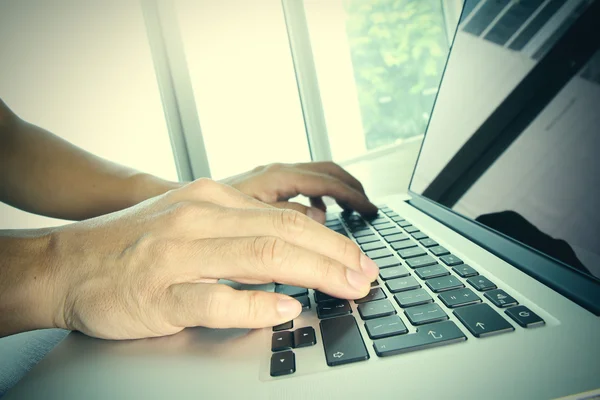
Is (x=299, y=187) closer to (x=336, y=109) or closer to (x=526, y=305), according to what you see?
(x=526, y=305)

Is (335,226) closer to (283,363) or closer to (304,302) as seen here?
(304,302)

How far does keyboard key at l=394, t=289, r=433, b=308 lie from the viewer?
0.31 m

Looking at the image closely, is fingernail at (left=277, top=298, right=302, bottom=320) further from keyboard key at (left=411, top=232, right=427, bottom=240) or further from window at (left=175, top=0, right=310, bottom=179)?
window at (left=175, top=0, right=310, bottom=179)

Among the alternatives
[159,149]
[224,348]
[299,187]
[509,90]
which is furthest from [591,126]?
[159,149]

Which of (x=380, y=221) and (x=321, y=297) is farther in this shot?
(x=380, y=221)

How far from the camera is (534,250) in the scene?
14.0 inches

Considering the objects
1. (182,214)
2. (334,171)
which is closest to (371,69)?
(334,171)

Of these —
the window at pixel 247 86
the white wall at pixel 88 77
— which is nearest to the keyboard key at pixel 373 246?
the white wall at pixel 88 77

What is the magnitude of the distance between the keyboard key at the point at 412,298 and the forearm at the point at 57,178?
563 millimetres

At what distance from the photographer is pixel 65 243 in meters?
0.39

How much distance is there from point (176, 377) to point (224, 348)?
0.15 ft

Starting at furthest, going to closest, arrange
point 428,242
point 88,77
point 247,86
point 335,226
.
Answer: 1. point 247,86
2. point 88,77
3. point 335,226
4. point 428,242

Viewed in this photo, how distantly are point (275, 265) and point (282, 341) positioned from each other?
3.1 inches

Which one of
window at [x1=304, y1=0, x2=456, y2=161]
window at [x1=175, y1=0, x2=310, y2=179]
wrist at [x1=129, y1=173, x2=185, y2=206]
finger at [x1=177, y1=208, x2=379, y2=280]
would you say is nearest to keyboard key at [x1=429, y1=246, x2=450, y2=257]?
finger at [x1=177, y1=208, x2=379, y2=280]
